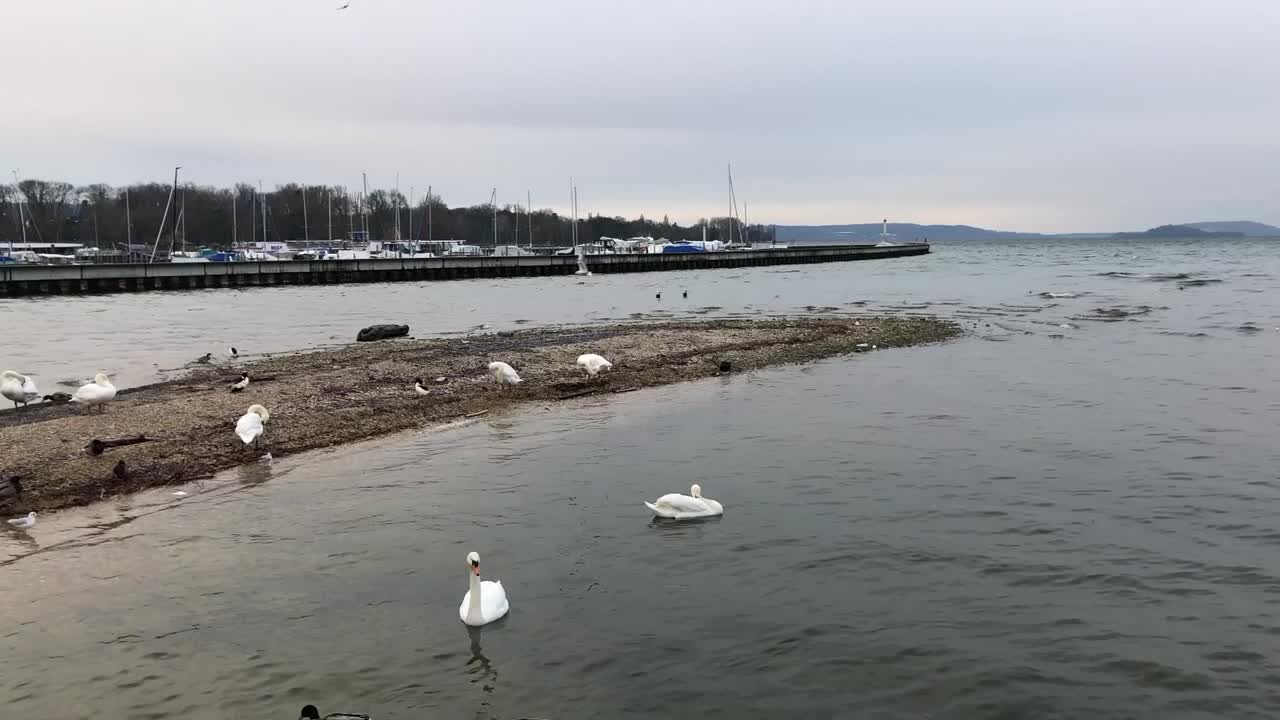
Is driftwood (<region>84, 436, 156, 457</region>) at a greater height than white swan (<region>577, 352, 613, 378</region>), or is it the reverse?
white swan (<region>577, 352, 613, 378</region>)

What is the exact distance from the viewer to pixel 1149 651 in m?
7.41

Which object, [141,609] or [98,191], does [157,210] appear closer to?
[98,191]

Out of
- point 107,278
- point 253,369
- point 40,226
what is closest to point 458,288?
point 107,278

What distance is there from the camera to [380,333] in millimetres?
33062

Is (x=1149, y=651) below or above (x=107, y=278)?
below

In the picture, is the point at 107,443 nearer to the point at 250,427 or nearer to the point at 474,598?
the point at 250,427

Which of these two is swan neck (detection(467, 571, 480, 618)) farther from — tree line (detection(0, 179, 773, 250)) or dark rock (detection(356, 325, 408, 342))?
tree line (detection(0, 179, 773, 250))

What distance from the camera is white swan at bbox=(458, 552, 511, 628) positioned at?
8055 millimetres

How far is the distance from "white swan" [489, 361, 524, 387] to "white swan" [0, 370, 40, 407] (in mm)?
9220

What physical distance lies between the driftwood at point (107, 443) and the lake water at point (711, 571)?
1.27 metres

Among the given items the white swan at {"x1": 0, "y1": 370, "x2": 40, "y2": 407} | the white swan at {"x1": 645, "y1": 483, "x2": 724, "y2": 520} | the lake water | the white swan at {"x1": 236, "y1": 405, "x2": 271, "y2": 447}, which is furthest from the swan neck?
the white swan at {"x1": 0, "y1": 370, "x2": 40, "y2": 407}

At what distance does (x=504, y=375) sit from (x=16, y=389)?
9.53 metres

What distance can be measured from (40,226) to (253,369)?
143 m

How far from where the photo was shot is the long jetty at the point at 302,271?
69.1 metres
